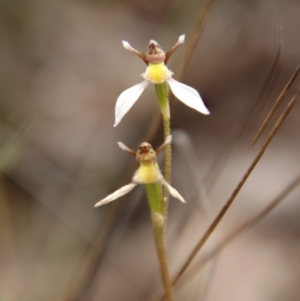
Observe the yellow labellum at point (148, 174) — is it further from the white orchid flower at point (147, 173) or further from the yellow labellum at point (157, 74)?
the yellow labellum at point (157, 74)

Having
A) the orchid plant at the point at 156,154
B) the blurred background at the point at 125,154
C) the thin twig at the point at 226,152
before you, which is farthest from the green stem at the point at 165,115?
the thin twig at the point at 226,152

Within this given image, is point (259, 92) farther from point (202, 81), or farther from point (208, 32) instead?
point (208, 32)

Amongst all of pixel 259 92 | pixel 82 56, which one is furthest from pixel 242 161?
pixel 82 56

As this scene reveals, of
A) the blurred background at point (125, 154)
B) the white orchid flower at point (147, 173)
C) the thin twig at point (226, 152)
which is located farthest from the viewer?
the thin twig at point (226, 152)

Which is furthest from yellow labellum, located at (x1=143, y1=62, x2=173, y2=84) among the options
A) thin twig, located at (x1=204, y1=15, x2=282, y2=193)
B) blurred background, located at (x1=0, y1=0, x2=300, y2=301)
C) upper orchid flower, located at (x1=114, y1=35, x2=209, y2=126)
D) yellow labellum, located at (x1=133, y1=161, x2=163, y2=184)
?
thin twig, located at (x1=204, y1=15, x2=282, y2=193)

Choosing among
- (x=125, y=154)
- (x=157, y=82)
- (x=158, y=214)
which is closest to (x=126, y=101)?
(x=157, y=82)

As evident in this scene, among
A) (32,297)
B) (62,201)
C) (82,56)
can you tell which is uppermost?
(82,56)

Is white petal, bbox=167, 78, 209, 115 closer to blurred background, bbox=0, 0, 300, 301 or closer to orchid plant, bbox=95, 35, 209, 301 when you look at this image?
orchid plant, bbox=95, 35, 209, 301
